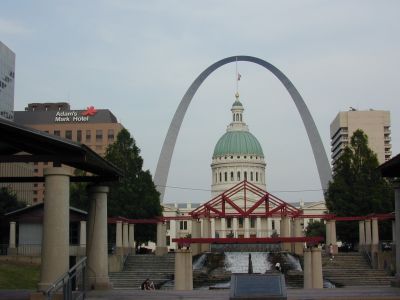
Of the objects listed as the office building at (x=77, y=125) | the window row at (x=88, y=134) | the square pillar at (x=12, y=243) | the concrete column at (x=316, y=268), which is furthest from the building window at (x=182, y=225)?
the concrete column at (x=316, y=268)

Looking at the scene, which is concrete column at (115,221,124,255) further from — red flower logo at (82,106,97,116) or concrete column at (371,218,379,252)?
red flower logo at (82,106,97,116)

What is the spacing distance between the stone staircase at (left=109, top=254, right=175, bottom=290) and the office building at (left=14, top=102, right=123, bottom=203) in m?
104

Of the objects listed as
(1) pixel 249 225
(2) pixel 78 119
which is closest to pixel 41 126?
(2) pixel 78 119

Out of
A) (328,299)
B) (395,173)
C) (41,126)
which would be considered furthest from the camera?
(41,126)

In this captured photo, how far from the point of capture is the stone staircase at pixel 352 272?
1951 inches

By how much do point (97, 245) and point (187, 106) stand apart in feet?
334

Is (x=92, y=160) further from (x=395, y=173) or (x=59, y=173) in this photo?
(x=395, y=173)

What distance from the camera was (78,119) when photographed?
6698 inches

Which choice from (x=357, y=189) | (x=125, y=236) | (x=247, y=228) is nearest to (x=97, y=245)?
(x=125, y=236)

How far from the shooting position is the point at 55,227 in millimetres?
21375

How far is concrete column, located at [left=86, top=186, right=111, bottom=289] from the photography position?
26.5 meters

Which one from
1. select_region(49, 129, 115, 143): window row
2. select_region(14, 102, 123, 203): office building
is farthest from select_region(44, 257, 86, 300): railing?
select_region(49, 129, 115, 143): window row

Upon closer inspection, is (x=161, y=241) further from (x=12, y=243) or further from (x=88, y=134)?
(x=88, y=134)

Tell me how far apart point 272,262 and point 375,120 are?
146173 mm
